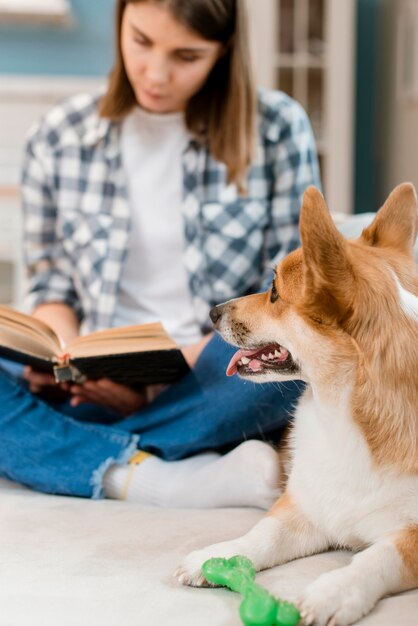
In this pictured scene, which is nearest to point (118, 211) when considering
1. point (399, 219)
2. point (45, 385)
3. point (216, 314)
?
point (45, 385)

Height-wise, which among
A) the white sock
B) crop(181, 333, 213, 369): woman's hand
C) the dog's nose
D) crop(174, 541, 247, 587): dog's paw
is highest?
the dog's nose

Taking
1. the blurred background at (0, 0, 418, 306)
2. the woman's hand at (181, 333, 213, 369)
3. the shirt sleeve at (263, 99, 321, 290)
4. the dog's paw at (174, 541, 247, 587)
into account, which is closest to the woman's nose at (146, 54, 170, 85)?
the shirt sleeve at (263, 99, 321, 290)

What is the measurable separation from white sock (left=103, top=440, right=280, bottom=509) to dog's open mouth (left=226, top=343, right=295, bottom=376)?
0.61ft

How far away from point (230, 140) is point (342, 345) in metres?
0.89

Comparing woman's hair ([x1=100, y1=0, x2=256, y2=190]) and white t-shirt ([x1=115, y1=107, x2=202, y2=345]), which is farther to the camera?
white t-shirt ([x1=115, y1=107, x2=202, y2=345])

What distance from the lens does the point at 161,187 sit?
1823mm

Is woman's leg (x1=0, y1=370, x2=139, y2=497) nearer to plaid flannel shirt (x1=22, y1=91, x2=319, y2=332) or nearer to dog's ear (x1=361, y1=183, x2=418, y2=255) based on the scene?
plaid flannel shirt (x1=22, y1=91, x2=319, y2=332)

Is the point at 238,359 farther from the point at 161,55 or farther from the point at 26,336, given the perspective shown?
the point at 161,55

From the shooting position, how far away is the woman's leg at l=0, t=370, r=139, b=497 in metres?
1.32

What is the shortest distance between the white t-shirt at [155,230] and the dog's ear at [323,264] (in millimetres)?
810

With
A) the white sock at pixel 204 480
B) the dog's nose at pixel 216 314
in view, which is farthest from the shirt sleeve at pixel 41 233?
the dog's nose at pixel 216 314

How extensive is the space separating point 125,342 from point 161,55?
0.67 m

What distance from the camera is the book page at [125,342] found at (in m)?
1.29

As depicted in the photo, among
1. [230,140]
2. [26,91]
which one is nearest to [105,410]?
[230,140]
